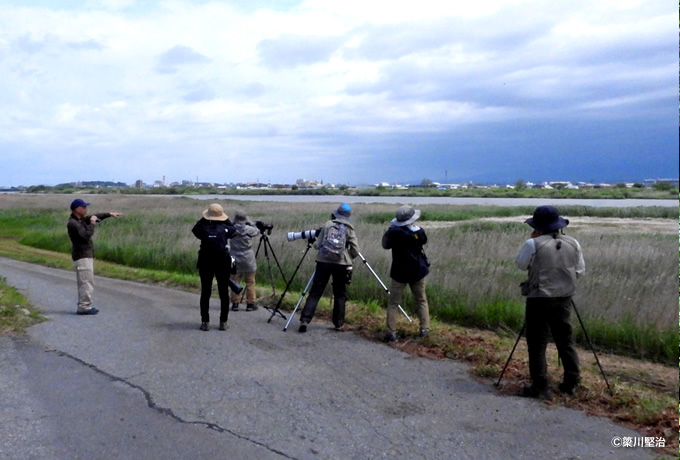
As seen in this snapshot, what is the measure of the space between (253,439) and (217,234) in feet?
16.2

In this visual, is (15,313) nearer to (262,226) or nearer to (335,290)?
(262,226)

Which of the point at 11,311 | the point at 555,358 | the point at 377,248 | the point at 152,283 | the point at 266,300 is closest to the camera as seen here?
the point at 555,358

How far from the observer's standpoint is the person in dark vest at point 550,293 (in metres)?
6.84

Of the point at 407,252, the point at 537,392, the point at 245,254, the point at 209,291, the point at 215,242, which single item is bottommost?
the point at 537,392

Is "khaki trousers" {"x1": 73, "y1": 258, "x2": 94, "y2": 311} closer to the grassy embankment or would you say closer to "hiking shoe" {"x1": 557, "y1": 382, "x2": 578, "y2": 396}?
the grassy embankment

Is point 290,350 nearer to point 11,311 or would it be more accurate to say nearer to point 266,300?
point 266,300

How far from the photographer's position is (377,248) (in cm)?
1738

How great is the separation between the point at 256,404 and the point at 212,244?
4.02 meters

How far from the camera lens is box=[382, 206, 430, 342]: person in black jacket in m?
9.36

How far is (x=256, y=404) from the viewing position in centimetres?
659

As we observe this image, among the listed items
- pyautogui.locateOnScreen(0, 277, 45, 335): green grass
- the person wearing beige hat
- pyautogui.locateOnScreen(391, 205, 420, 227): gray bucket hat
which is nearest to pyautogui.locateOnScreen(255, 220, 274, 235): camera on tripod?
the person wearing beige hat

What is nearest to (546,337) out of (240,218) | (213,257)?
(213,257)

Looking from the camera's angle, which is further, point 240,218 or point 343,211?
point 240,218

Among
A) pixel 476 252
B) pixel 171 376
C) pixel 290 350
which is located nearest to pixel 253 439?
pixel 171 376
